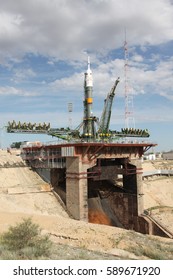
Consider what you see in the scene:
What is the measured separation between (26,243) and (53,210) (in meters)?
25.5

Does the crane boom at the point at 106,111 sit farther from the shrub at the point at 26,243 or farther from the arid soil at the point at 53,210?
the shrub at the point at 26,243

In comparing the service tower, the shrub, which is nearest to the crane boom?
the service tower

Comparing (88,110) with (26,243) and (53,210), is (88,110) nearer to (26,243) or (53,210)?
(53,210)

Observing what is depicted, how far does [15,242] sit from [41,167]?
33.7 m

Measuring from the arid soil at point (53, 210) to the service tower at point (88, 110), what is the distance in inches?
571

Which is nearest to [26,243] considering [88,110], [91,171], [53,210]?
[53,210]

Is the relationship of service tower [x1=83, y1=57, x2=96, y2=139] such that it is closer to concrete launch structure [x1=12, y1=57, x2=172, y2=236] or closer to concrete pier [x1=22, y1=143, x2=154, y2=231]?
concrete launch structure [x1=12, y1=57, x2=172, y2=236]

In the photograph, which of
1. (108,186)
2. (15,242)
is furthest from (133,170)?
(15,242)

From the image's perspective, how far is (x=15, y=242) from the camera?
19.7 m

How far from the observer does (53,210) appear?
44750mm

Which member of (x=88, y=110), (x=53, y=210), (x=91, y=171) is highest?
(x=88, y=110)

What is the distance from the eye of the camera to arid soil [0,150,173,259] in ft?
84.3

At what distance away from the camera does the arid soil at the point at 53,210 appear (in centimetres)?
2570
